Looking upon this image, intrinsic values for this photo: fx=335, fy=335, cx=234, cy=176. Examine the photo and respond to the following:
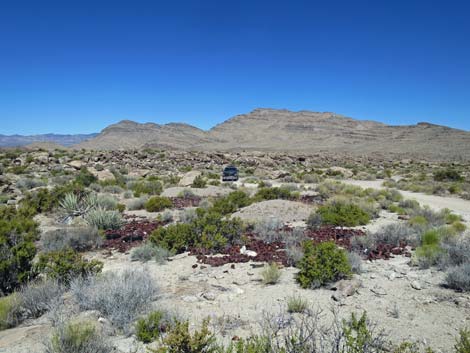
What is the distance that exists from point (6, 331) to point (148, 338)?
84.8 inches

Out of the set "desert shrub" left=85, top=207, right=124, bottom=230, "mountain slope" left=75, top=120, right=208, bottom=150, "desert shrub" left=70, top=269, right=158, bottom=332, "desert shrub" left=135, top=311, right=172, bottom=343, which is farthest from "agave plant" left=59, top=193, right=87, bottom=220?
"mountain slope" left=75, top=120, right=208, bottom=150

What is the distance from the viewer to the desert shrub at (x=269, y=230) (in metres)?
9.57

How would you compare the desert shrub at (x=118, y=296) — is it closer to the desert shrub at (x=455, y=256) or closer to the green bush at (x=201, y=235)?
the green bush at (x=201, y=235)

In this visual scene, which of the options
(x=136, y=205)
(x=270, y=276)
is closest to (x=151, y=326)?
(x=270, y=276)

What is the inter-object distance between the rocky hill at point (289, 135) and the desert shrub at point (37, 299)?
91.9 m

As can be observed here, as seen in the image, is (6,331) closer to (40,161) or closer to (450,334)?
(450,334)

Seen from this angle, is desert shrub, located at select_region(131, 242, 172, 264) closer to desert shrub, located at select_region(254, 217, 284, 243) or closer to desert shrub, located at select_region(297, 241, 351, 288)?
desert shrub, located at select_region(254, 217, 284, 243)

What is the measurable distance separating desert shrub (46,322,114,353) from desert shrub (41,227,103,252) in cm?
569

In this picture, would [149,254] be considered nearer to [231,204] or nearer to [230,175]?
[231,204]

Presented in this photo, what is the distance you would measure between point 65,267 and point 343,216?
28.7ft

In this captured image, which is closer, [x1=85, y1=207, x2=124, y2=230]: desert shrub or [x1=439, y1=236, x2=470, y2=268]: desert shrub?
[x1=439, y1=236, x2=470, y2=268]: desert shrub

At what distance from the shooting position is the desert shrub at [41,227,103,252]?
9000 mm

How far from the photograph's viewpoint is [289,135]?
134875mm

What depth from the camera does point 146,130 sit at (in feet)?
463
